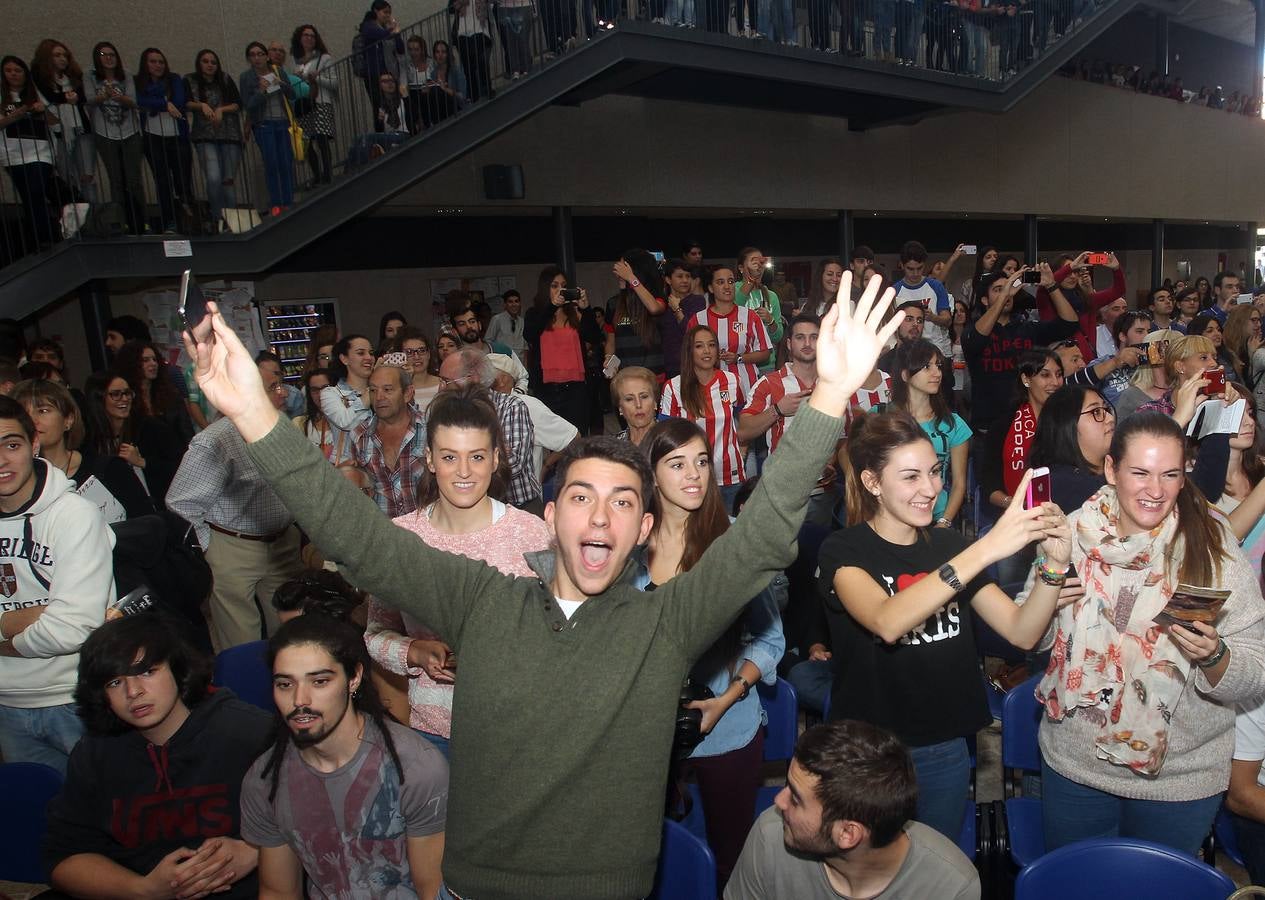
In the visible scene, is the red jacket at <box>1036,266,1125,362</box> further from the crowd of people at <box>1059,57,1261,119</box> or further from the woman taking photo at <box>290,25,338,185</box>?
the crowd of people at <box>1059,57,1261,119</box>

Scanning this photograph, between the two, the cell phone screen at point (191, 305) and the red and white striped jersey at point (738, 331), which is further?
the red and white striped jersey at point (738, 331)

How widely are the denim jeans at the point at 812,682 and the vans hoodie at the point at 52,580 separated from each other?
237 centimetres

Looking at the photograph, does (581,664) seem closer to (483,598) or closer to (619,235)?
(483,598)

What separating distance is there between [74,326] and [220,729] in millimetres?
7819

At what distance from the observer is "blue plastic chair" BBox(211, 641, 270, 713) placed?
3.29 meters

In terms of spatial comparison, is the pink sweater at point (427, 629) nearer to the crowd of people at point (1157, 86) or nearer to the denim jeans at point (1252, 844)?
the denim jeans at point (1252, 844)

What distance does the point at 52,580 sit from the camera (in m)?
2.74

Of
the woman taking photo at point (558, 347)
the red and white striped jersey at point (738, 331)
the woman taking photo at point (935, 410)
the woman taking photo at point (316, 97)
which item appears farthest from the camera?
the woman taking photo at point (316, 97)

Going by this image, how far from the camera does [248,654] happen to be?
3.33 metres

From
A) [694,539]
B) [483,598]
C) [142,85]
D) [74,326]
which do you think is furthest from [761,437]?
[74,326]

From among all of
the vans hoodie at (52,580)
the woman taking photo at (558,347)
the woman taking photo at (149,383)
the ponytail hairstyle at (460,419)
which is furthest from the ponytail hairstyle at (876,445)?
the woman taking photo at (558,347)

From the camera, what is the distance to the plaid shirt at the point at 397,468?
154 inches

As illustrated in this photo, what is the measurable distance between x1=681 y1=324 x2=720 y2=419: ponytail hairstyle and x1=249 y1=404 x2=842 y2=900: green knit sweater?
324 cm

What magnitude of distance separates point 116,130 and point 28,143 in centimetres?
66
